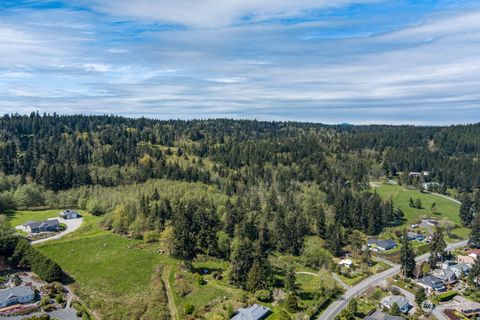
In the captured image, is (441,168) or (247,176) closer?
(247,176)

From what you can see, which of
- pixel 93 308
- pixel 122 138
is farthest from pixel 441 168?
pixel 93 308

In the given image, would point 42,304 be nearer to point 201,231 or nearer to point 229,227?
point 201,231

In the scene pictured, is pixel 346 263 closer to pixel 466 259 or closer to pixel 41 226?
A: pixel 466 259

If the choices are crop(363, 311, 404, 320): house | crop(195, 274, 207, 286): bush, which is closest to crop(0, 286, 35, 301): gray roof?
crop(195, 274, 207, 286): bush

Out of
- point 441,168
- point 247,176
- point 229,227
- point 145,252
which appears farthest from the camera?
point 441,168

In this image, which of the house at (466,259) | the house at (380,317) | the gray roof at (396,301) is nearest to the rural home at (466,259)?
the house at (466,259)

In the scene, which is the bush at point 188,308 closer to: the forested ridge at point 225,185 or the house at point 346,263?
the forested ridge at point 225,185

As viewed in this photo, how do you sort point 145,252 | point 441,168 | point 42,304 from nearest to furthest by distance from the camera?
point 42,304
point 145,252
point 441,168
